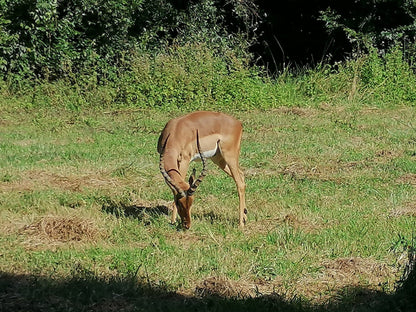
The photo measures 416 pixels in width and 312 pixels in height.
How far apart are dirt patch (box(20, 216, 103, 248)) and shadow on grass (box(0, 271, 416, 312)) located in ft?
4.77

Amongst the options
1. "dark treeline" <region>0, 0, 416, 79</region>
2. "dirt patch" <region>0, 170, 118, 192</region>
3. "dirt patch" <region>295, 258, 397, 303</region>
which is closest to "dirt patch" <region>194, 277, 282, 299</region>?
"dirt patch" <region>295, 258, 397, 303</region>

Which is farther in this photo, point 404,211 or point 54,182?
point 54,182

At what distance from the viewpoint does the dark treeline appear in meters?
20.8

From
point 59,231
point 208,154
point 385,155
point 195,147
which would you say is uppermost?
point 195,147

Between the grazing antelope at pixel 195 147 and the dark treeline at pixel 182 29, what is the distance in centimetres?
1172

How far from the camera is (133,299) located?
6.18 meters

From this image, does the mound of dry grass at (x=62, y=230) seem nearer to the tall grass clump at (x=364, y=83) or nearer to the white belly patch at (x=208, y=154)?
the white belly patch at (x=208, y=154)

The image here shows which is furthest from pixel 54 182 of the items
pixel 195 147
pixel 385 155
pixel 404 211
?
pixel 385 155

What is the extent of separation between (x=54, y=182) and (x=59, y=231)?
280 cm

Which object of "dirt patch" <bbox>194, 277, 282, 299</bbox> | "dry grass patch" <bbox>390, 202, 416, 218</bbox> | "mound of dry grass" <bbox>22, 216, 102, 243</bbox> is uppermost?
"dirt patch" <bbox>194, 277, 282, 299</bbox>

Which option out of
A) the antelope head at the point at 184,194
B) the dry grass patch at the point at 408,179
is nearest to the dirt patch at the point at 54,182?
the antelope head at the point at 184,194

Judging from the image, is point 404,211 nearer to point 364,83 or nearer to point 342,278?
point 342,278

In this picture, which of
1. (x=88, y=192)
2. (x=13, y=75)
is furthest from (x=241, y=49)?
(x=88, y=192)

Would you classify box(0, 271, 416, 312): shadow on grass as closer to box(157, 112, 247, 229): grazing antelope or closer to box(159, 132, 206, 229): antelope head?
box(159, 132, 206, 229): antelope head
